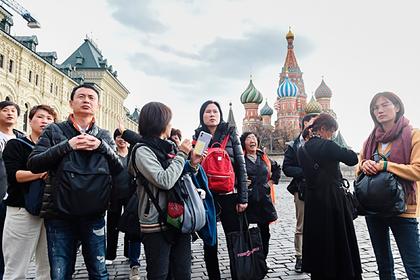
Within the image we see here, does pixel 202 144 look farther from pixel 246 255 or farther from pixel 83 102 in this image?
pixel 246 255

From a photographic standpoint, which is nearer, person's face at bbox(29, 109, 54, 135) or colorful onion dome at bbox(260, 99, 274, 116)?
person's face at bbox(29, 109, 54, 135)

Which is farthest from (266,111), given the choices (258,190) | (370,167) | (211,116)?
(370,167)

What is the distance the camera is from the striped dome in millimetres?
57812

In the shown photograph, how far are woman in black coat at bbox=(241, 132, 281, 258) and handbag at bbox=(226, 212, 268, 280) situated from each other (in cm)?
56

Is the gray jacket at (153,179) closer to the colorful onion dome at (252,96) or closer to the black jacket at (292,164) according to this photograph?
the black jacket at (292,164)

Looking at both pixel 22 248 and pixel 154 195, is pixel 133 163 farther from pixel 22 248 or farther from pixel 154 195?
pixel 22 248

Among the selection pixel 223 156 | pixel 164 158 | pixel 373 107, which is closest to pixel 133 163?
pixel 164 158

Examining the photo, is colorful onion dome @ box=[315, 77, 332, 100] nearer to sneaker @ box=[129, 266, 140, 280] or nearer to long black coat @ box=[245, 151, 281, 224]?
long black coat @ box=[245, 151, 281, 224]

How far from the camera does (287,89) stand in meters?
57.9

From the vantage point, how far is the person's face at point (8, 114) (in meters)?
3.54

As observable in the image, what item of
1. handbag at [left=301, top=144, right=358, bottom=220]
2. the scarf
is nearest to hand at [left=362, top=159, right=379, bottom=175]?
the scarf

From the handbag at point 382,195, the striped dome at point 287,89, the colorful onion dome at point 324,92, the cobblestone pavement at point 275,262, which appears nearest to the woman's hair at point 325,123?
the handbag at point 382,195

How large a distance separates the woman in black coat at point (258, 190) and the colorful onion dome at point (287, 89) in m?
55.8

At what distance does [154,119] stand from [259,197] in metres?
2.16
